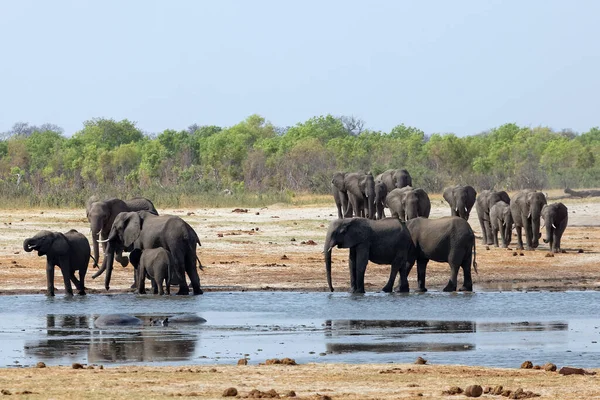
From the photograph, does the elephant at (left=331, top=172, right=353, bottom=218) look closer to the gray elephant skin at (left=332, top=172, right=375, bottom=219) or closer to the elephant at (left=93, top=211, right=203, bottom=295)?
the gray elephant skin at (left=332, top=172, right=375, bottom=219)

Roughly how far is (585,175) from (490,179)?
4.74 meters

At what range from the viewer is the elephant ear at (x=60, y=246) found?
21.0 meters

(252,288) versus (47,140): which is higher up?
(47,140)

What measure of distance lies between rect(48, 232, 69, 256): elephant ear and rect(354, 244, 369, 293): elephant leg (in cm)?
472

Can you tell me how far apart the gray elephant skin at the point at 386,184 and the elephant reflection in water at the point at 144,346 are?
22.9 metres

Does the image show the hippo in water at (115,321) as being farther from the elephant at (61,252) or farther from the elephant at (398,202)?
the elephant at (398,202)

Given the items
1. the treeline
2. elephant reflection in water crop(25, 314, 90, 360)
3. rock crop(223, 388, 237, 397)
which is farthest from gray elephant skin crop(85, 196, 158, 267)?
the treeline

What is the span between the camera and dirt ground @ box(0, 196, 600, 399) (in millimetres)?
10906

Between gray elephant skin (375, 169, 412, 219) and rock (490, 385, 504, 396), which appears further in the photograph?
gray elephant skin (375, 169, 412, 219)

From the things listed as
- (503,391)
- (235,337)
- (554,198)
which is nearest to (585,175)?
(554,198)

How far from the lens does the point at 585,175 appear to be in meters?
64.8

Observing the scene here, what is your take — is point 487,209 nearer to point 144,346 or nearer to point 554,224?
point 554,224

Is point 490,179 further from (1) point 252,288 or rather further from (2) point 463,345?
(2) point 463,345

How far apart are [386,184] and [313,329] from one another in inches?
960
